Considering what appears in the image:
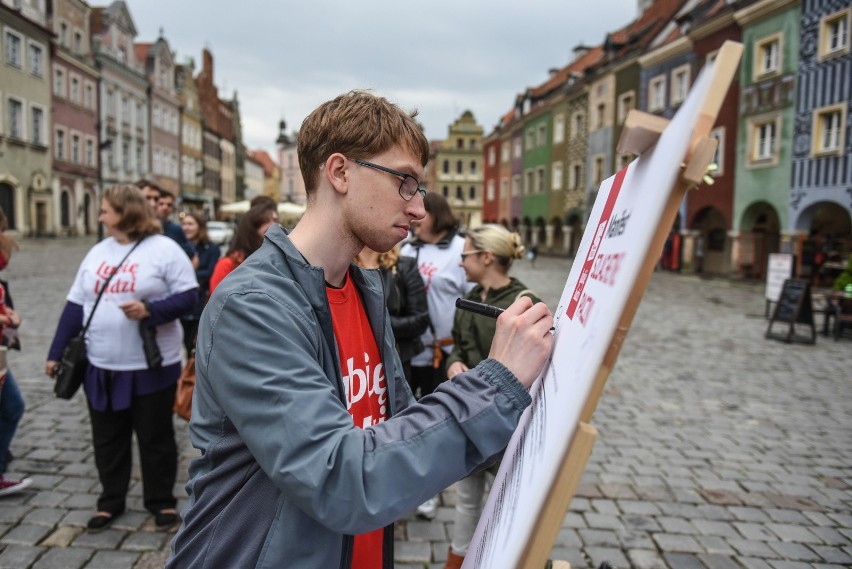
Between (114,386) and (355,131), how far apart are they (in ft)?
9.27

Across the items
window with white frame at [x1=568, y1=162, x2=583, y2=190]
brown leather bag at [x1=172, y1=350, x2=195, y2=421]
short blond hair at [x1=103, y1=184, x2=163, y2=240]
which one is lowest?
brown leather bag at [x1=172, y1=350, x2=195, y2=421]

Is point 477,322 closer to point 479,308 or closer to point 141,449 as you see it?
point 479,308

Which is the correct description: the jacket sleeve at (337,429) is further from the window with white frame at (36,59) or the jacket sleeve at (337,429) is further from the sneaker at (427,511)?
the window with white frame at (36,59)

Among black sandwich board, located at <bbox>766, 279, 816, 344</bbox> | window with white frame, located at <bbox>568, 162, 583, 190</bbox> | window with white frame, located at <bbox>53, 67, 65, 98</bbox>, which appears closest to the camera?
black sandwich board, located at <bbox>766, 279, 816, 344</bbox>

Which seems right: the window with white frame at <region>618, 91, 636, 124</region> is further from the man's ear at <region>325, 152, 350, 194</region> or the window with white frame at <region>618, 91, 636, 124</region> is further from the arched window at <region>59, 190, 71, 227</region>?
the man's ear at <region>325, 152, 350, 194</region>

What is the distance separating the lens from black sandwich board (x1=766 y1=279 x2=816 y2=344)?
10633mm

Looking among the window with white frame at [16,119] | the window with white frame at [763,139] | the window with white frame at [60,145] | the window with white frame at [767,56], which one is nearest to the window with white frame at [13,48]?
the window with white frame at [16,119]

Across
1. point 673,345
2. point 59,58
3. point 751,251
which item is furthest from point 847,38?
point 59,58

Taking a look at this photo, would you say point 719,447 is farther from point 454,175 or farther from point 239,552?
point 454,175

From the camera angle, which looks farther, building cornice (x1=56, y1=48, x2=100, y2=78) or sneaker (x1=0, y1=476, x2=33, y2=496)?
building cornice (x1=56, y1=48, x2=100, y2=78)

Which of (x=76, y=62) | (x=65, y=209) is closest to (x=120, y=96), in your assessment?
(x=76, y=62)

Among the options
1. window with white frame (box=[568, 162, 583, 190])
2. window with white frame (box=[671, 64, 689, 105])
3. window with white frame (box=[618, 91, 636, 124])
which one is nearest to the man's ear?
window with white frame (box=[671, 64, 689, 105])

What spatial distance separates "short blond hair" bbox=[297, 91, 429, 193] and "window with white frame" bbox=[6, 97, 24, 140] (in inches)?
1385

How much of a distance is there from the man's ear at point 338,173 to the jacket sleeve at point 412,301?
2518mm
